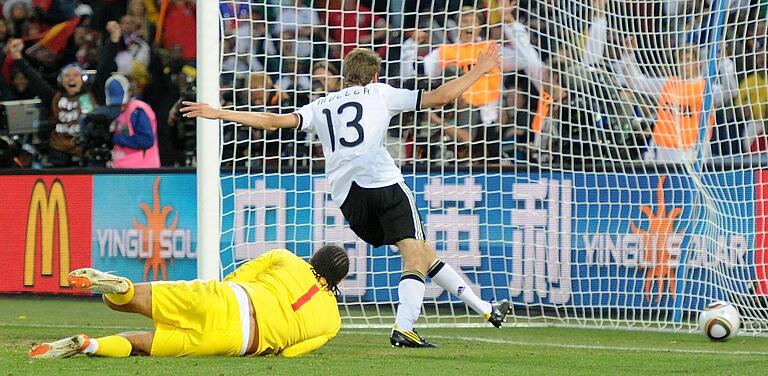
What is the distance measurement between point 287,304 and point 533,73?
4.33 meters

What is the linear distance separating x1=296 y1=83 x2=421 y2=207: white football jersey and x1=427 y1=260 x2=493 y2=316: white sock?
0.66m

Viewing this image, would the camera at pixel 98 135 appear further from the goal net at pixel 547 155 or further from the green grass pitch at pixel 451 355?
the green grass pitch at pixel 451 355

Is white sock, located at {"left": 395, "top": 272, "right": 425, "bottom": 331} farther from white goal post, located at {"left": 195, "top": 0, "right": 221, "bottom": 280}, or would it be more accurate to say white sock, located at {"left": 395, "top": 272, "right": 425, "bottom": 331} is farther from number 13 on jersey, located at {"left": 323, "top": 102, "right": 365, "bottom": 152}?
white goal post, located at {"left": 195, "top": 0, "right": 221, "bottom": 280}

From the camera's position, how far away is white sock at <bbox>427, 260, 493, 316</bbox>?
8.68 meters

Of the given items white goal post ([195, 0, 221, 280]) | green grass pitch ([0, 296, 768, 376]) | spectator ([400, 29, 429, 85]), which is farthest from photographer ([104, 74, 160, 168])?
white goal post ([195, 0, 221, 280])

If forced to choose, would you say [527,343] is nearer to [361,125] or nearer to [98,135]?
[361,125]

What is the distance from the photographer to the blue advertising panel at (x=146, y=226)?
12477mm

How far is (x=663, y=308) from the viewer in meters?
10.7

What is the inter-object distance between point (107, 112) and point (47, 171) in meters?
1.08

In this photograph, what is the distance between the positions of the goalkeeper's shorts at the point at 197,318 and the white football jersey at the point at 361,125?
1.69 metres

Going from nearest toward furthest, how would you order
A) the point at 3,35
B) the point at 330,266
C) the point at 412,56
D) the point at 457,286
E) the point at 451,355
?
1. the point at 330,266
2. the point at 451,355
3. the point at 457,286
4. the point at 412,56
5. the point at 3,35

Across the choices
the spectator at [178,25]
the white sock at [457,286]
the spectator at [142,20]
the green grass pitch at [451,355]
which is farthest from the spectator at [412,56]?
the spectator at [142,20]

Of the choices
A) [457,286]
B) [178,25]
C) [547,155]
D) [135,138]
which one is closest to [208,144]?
[457,286]

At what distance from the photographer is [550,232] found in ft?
36.7
